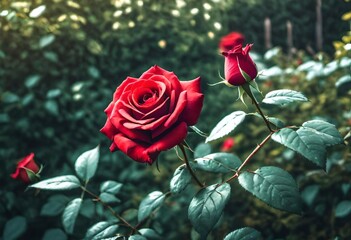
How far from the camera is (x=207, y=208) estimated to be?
799 millimetres

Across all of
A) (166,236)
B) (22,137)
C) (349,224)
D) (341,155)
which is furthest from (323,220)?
(22,137)

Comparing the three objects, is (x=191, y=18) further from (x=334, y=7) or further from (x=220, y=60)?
(x=334, y=7)

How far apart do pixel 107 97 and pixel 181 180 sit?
61.0 inches

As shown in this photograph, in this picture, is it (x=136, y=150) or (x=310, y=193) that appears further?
(x=310, y=193)

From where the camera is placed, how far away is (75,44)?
7.61 feet

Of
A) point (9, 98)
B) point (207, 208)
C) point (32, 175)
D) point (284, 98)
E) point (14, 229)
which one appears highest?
point (284, 98)

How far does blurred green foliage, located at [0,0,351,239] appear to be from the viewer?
1894mm

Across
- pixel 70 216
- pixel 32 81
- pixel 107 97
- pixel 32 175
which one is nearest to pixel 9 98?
pixel 32 81

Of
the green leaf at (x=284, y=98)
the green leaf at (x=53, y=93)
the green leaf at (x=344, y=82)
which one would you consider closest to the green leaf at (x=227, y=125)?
the green leaf at (x=284, y=98)

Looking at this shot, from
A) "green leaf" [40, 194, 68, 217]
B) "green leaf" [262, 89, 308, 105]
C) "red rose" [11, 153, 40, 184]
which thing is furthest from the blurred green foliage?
"green leaf" [262, 89, 308, 105]

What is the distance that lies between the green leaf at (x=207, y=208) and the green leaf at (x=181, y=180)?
0.09m

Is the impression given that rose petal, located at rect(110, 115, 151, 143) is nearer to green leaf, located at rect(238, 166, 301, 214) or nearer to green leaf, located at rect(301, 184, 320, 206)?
green leaf, located at rect(238, 166, 301, 214)

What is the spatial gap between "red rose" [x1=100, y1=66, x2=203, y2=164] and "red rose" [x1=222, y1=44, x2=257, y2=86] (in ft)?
0.23

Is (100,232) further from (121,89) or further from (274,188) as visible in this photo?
(274,188)
